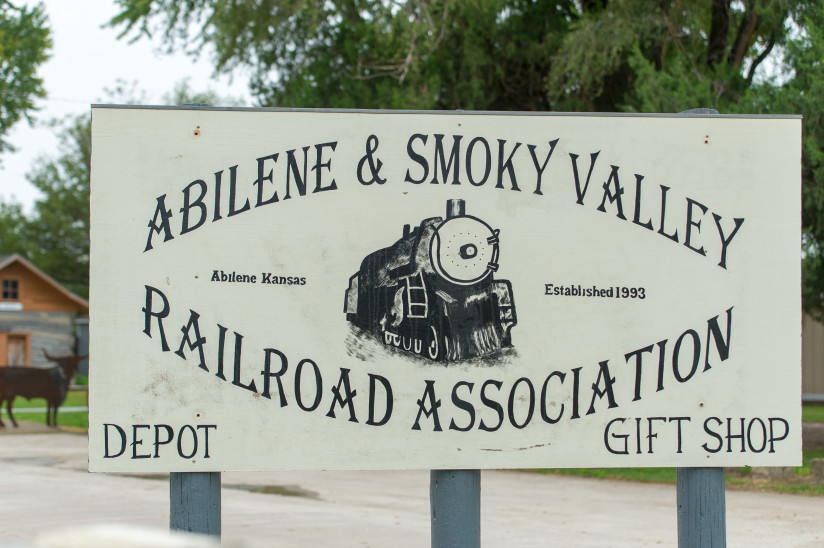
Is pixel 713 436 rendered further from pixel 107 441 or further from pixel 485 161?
pixel 107 441

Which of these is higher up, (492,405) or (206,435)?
(492,405)

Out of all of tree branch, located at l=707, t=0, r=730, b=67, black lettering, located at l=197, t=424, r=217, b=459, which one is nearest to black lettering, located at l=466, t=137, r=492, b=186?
black lettering, located at l=197, t=424, r=217, b=459

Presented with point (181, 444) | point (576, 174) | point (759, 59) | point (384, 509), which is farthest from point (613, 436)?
point (759, 59)

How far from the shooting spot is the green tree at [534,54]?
12.1 m

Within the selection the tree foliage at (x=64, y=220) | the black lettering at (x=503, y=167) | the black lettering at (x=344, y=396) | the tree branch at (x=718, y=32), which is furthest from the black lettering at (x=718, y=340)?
the tree foliage at (x=64, y=220)

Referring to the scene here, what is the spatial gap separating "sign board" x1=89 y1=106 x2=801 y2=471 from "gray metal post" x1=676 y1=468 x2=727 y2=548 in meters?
0.12

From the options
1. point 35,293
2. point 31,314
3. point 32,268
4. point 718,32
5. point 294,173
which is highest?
point 718,32

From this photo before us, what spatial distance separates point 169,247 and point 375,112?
1.16 meters

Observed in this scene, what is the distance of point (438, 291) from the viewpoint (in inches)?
171

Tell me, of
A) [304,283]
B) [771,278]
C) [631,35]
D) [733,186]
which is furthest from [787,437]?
[631,35]

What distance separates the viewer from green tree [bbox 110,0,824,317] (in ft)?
39.8

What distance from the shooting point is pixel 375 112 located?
4371 millimetres

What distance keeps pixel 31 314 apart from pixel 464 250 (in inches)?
1535

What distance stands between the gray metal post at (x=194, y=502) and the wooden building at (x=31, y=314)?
120 feet
